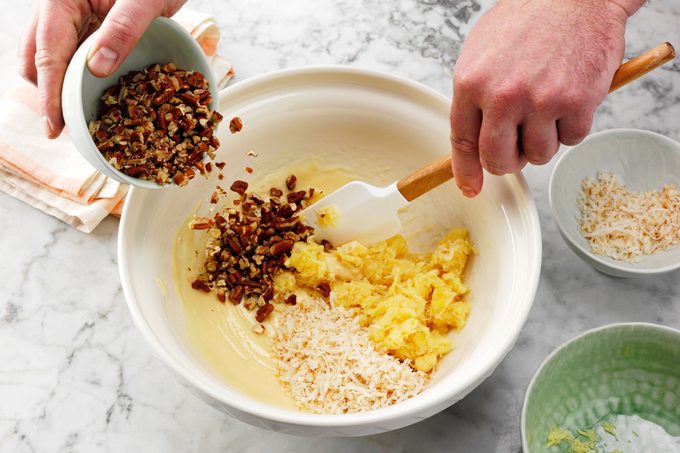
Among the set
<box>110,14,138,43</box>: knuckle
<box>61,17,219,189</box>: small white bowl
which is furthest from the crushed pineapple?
<box>110,14,138,43</box>: knuckle

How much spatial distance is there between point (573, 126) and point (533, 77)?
0.47ft

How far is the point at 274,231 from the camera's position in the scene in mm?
1909

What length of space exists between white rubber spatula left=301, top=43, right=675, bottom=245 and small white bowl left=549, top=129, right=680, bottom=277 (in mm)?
392

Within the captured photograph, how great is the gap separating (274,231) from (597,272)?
35.6 inches

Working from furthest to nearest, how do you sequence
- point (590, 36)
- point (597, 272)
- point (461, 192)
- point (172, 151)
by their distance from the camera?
point (597, 272) < point (461, 192) < point (172, 151) < point (590, 36)

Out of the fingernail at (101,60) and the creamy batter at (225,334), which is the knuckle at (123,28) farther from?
the creamy batter at (225,334)

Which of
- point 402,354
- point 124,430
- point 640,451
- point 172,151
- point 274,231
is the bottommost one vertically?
point 640,451

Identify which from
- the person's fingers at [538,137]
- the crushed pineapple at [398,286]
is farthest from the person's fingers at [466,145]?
the crushed pineapple at [398,286]

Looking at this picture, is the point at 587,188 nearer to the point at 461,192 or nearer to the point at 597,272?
the point at 597,272

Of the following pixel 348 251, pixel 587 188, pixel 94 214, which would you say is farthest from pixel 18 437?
pixel 587 188

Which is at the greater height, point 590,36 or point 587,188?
point 590,36

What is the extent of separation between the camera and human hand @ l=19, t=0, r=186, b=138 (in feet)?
4.83

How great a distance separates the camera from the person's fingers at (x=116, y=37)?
57.6 inches

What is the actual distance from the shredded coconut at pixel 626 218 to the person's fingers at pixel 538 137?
49 centimetres
